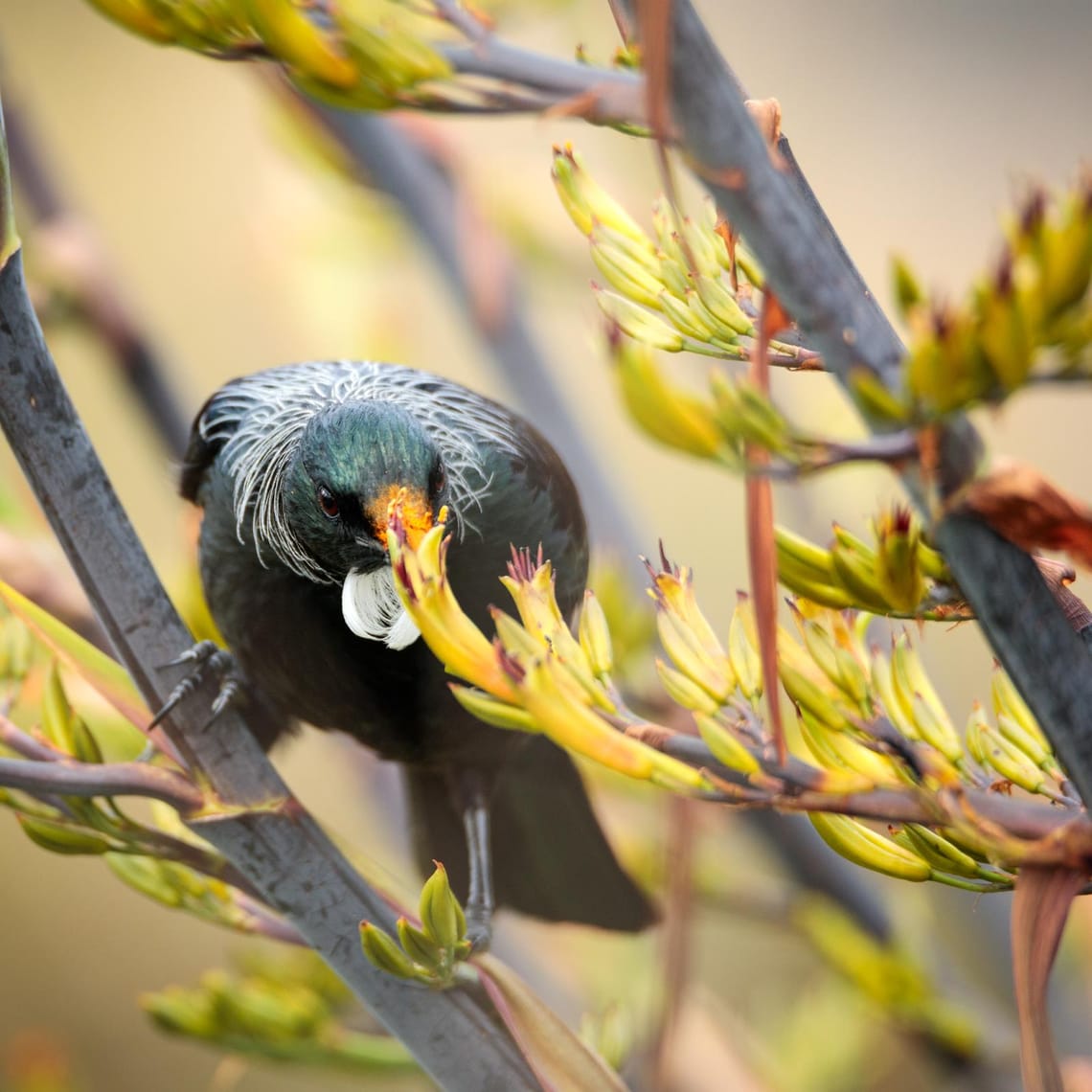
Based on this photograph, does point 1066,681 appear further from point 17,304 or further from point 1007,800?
point 17,304

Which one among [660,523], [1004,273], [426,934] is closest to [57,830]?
[426,934]

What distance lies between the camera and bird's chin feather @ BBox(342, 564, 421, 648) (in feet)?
1.93

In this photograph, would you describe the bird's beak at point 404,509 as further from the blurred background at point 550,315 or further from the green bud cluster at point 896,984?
the green bud cluster at point 896,984

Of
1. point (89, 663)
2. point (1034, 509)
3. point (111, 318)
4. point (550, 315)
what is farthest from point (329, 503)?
point (550, 315)

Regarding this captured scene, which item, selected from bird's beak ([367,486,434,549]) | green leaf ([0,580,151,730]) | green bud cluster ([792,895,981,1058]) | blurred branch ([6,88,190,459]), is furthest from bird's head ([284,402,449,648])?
green bud cluster ([792,895,981,1058])

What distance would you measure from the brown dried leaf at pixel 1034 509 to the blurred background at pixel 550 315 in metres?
0.70

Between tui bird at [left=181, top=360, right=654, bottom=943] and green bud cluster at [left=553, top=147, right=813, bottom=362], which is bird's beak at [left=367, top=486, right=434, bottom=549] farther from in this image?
green bud cluster at [left=553, top=147, right=813, bottom=362]

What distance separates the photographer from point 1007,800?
0.38m

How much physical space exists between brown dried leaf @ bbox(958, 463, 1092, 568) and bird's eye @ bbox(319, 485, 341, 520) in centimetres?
36

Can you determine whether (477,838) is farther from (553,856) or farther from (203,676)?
(203,676)

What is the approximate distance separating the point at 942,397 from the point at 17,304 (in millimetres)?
350

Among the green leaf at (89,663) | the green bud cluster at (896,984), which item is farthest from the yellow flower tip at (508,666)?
the green bud cluster at (896,984)

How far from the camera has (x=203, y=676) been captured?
0.57m

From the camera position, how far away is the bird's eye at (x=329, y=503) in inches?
24.4
